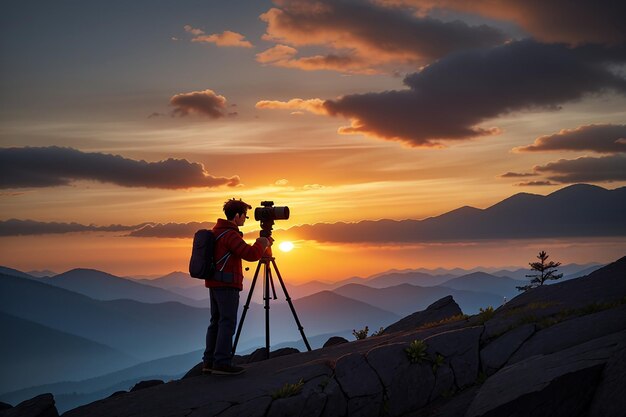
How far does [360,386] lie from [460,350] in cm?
232

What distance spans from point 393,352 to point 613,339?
424 centimetres

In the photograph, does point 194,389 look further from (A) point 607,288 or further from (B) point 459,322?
(A) point 607,288

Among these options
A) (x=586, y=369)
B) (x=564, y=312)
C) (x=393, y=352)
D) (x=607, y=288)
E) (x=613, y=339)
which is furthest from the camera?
(x=607, y=288)

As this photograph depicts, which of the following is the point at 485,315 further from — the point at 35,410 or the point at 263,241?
the point at 35,410

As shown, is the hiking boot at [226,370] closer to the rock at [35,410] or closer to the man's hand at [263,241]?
the man's hand at [263,241]

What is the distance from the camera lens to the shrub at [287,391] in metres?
11.3

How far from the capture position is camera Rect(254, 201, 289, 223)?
14531 millimetres

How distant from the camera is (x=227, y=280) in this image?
502 inches

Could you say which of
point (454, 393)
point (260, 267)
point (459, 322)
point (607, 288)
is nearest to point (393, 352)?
point (454, 393)

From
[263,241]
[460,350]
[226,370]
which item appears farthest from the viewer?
[263,241]

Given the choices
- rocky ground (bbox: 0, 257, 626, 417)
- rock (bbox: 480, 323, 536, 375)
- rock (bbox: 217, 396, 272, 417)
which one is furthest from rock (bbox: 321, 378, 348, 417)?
rock (bbox: 480, 323, 536, 375)

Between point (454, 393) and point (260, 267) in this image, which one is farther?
point (260, 267)

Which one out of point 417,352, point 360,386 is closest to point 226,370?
point 360,386

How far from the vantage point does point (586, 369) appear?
895 centimetres
